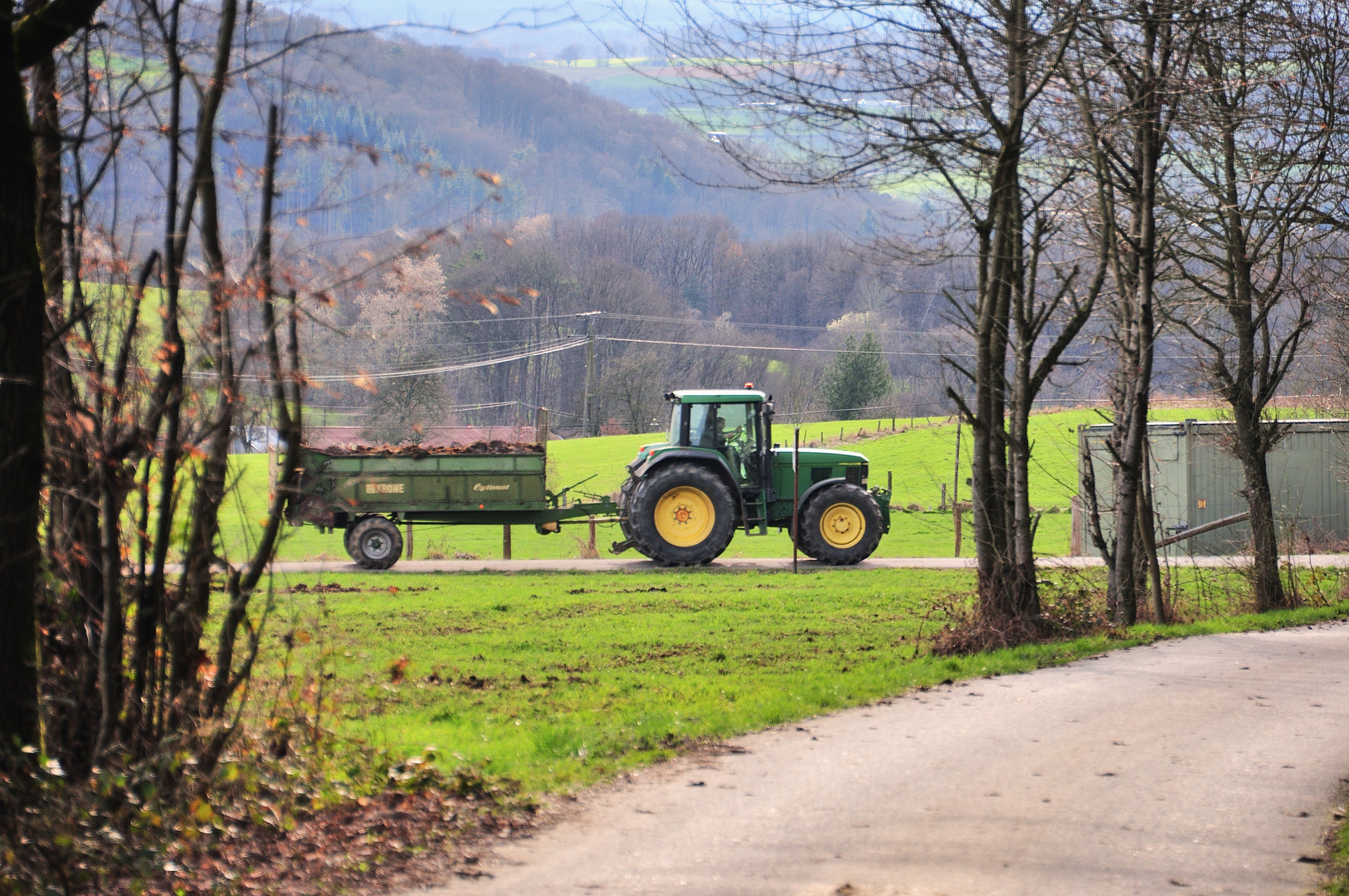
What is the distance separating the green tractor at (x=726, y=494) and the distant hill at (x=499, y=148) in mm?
3721

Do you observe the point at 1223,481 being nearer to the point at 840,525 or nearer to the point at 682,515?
the point at 840,525

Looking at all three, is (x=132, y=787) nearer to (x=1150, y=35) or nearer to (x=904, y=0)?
(x=904, y=0)

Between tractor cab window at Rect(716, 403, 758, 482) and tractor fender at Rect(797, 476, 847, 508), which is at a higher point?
tractor cab window at Rect(716, 403, 758, 482)

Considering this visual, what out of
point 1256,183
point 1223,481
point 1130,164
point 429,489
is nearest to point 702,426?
point 429,489

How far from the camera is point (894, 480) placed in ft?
160

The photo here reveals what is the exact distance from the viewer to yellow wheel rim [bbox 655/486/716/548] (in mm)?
20984

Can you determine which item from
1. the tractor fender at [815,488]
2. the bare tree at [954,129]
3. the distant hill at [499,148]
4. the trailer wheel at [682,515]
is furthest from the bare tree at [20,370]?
the tractor fender at [815,488]

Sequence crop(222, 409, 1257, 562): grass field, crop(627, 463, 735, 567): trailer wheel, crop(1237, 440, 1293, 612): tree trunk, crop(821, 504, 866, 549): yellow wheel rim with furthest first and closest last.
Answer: crop(222, 409, 1257, 562): grass field, crop(821, 504, 866, 549): yellow wheel rim, crop(627, 463, 735, 567): trailer wheel, crop(1237, 440, 1293, 612): tree trunk

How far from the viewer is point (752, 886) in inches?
185

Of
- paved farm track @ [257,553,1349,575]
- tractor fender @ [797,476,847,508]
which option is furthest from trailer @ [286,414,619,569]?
tractor fender @ [797,476,847,508]

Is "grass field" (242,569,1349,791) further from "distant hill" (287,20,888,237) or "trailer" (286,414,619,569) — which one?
"trailer" (286,414,619,569)

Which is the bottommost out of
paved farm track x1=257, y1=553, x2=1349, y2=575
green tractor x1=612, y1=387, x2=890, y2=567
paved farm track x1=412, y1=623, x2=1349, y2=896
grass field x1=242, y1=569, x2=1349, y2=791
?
paved farm track x1=412, y1=623, x2=1349, y2=896

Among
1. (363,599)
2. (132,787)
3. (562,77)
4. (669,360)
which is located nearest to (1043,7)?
(132,787)

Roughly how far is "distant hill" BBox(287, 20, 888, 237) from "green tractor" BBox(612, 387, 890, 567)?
12.2 ft
